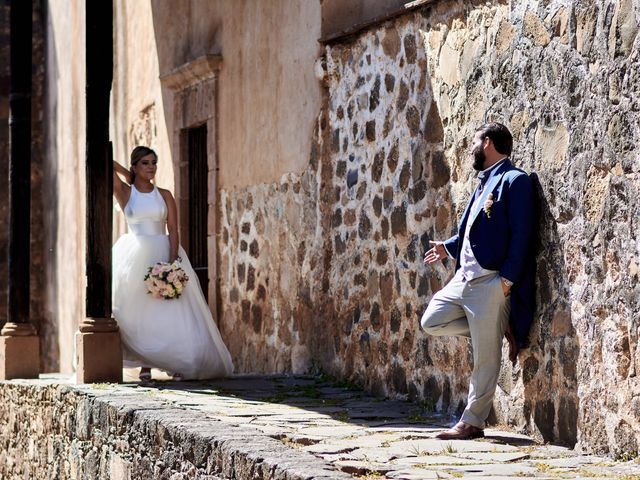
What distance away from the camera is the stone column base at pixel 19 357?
39.6 ft

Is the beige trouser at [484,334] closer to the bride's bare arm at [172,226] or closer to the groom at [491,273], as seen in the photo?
the groom at [491,273]

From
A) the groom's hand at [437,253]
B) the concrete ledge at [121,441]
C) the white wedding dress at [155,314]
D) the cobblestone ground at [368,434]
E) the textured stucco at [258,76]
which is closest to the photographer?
the cobblestone ground at [368,434]

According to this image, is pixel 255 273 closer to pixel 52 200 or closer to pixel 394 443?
pixel 394 443

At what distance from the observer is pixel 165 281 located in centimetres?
1052

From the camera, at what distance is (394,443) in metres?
6.77

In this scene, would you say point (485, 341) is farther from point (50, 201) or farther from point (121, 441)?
point (50, 201)

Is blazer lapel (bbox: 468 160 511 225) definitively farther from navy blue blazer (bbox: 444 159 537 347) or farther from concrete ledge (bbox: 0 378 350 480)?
concrete ledge (bbox: 0 378 350 480)

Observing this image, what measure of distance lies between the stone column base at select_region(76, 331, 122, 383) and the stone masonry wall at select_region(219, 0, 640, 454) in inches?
61.4

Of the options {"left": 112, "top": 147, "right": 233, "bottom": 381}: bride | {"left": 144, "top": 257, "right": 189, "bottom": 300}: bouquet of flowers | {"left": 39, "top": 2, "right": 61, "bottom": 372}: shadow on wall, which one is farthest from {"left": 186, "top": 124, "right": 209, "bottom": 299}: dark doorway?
{"left": 39, "top": 2, "right": 61, "bottom": 372}: shadow on wall

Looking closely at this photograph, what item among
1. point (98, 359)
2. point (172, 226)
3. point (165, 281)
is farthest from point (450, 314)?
point (172, 226)

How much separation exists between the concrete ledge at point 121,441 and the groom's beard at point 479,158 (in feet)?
6.07

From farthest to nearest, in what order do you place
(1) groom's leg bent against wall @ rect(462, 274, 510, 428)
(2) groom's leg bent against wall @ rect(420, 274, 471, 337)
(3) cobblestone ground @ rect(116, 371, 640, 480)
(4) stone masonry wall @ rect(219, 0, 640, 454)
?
(2) groom's leg bent against wall @ rect(420, 274, 471, 337), (1) groom's leg bent against wall @ rect(462, 274, 510, 428), (4) stone masonry wall @ rect(219, 0, 640, 454), (3) cobblestone ground @ rect(116, 371, 640, 480)

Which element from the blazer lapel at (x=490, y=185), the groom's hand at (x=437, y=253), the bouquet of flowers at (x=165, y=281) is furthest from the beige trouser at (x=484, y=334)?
the bouquet of flowers at (x=165, y=281)

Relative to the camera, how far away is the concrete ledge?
6031 millimetres
